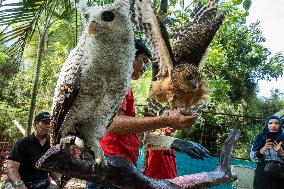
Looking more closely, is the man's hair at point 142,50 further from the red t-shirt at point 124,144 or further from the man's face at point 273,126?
the man's face at point 273,126

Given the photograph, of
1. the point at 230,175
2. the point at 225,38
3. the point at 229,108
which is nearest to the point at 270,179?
the point at 230,175

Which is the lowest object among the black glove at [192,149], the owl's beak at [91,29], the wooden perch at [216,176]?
the wooden perch at [216,176]

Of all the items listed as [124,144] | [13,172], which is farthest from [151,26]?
[13,172]

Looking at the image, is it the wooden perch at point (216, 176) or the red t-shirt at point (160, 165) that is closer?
the wooden perch at point (216, 176)

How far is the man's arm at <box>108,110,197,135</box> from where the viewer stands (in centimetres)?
154

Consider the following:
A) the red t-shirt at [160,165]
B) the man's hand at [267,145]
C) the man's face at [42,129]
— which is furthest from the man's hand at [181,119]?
the man's hand at [267,145]

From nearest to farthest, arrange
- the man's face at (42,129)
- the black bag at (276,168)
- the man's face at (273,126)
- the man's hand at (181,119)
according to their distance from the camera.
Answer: the man's hand at (181,119) → the man's face at (42,129) → the black bag at (276,168) → the man's face at (273,126)

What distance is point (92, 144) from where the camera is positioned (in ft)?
4.59

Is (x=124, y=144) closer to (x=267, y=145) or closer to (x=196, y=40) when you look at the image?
(x=196, y=40)

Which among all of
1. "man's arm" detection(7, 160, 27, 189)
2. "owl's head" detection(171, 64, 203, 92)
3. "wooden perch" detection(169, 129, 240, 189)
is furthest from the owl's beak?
"man's arm" detection(7, 160, 27, 189)

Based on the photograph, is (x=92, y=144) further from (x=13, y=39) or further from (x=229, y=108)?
(x=229, y=108)

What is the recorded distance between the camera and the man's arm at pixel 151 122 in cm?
154

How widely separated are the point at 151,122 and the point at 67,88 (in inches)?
15.6

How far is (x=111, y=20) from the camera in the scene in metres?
1.25
